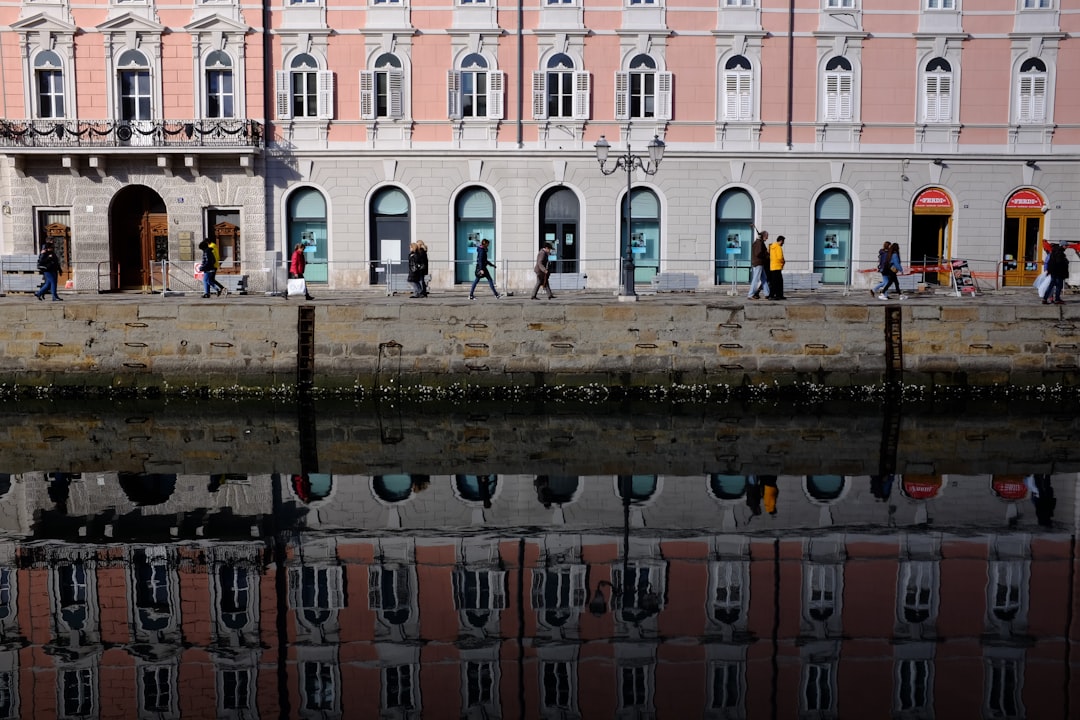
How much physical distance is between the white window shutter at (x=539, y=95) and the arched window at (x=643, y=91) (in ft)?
7.00

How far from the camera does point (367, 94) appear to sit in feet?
114

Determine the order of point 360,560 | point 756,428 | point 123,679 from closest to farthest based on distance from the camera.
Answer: point 123,679
point 360,560
point 756,428

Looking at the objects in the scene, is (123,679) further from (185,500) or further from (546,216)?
(546,216)

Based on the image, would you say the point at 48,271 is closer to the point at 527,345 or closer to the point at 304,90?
the point at 304,90

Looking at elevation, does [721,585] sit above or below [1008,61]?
below

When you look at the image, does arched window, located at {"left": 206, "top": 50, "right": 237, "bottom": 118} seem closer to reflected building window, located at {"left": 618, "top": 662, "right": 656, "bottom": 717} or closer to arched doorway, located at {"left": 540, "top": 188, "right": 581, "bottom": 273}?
arched doorway, located at {"left": 540, "top": 188, "right": 581, "bottom": 273}

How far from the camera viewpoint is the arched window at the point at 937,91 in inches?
1379

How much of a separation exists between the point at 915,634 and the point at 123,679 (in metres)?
7.38

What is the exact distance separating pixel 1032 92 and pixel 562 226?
14716 mm

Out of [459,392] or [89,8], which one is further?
[89,8]

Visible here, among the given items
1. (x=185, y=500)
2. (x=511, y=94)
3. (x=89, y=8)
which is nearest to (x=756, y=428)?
(x=185, y=500)

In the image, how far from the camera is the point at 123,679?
10.5 meters

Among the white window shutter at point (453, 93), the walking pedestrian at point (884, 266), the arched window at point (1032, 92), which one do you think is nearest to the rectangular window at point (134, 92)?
the white window shutter at point (453, 93)

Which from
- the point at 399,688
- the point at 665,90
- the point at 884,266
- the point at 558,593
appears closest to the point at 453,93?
the point at 665,90
